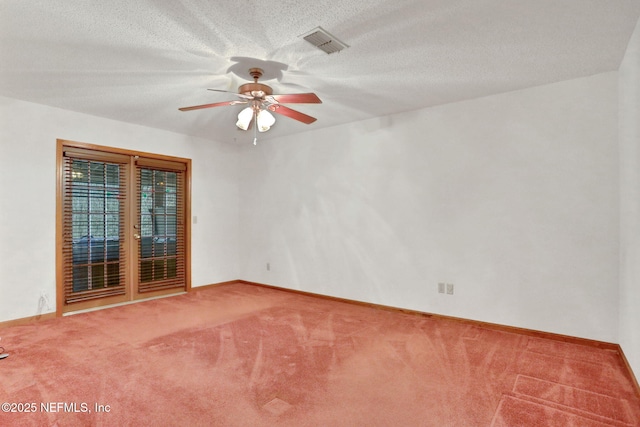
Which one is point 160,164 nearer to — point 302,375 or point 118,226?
point 118,226

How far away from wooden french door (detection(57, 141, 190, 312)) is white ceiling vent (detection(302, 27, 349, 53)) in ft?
11.9

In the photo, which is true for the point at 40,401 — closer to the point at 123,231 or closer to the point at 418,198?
the point at 123,231

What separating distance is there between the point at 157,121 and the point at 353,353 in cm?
410

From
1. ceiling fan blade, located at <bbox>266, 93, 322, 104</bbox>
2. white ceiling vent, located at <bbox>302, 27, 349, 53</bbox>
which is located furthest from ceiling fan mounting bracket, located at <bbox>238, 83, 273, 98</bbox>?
white ceiling vent, located at <bbox>302, 27, 349, 53</bbox>

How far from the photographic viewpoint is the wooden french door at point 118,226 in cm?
448

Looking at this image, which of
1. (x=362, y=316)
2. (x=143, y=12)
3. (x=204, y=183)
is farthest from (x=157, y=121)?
(x=362, y=316)

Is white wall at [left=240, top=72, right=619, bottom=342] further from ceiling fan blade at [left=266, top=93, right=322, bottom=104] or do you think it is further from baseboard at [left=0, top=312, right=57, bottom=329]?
baseboard at [left=0, top=312, right=57, bottom=329]

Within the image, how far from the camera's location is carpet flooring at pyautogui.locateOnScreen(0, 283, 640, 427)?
2.16 m

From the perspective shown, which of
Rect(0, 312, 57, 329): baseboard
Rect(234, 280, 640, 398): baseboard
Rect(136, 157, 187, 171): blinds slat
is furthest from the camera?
Rect(136, 157, 187, 171): blinds slat

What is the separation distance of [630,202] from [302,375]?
2964 mm

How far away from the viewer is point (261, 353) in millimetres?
3135

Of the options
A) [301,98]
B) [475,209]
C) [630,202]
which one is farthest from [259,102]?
[630,202]

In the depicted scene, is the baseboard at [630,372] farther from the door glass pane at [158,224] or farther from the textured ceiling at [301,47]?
the door glass pane at [158,224]

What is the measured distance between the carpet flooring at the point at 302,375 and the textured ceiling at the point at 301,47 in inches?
102
